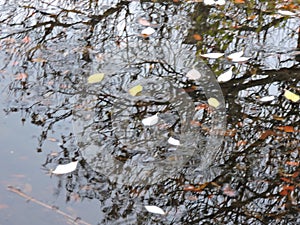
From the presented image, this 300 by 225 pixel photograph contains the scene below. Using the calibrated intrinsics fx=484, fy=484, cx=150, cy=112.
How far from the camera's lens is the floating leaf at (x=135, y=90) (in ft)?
11.8

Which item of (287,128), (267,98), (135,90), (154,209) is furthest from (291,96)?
(154,209)

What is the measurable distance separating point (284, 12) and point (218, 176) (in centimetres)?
275

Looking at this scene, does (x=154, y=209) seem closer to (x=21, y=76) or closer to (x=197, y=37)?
(x=21, y=76)

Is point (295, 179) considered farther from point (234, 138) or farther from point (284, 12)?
point (284, 12)

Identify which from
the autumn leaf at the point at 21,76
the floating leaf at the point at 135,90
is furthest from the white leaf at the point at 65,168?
the autumn leaf at the point at 21,76

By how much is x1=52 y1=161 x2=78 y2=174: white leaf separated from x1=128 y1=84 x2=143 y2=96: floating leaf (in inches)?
36.1

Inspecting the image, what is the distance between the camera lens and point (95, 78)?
371 cm

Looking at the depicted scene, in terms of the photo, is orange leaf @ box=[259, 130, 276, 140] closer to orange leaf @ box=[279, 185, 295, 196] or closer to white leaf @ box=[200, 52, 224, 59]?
orange leaf @ box=[279, 185, 295, 196]

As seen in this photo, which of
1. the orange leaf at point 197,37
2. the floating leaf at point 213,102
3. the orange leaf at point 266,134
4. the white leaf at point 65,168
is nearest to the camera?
the white leaf at point 65,168

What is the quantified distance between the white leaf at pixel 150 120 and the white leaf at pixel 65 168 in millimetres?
621

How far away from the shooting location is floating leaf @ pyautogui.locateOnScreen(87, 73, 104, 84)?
3.65 metres

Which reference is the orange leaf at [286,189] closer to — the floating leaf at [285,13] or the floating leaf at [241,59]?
the floating leaf at [241,59]

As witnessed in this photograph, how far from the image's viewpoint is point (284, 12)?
16.4ft

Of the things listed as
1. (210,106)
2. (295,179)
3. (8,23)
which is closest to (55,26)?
(8,23)
